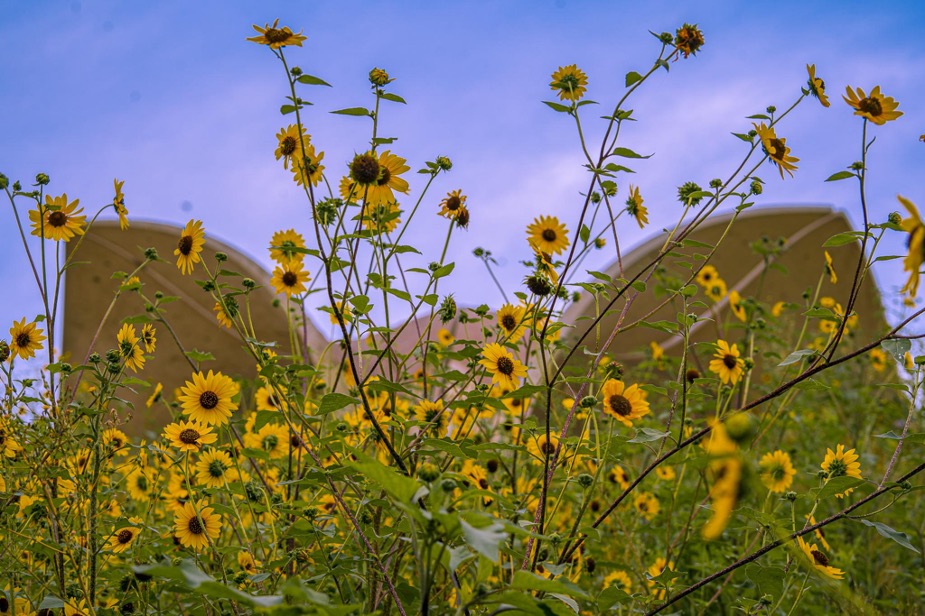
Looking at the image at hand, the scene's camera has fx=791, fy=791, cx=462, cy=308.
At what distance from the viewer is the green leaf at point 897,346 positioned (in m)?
1.13

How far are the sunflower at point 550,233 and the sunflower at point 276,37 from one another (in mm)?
807

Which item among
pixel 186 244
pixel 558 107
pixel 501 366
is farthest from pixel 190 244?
pixel 558 107

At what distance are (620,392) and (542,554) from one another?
14.3 inches

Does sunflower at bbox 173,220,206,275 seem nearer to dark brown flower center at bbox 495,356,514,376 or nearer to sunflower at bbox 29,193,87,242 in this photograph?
sunflower at bbox 29,193,87,242

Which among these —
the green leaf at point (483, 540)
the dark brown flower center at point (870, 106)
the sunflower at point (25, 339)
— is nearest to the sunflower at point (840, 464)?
the dark brown flower center at point (870, 106)

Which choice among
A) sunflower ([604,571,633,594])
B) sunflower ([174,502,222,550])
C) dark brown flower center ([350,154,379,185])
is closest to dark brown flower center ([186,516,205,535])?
sunflower ([174,502,222,550])

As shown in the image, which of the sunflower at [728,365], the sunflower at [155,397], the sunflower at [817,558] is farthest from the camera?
the sunflower at [155,397]

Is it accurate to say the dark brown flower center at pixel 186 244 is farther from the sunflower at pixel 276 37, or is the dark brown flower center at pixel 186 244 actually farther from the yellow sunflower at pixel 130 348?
the sunflower at pixel 276 37

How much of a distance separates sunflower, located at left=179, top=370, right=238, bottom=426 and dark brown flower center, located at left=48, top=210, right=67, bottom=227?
50 centimetres

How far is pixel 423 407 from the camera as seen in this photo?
1605mm

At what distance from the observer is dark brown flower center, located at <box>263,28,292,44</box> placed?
131 centimetres

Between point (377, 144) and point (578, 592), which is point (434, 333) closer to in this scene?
point (377, 144)

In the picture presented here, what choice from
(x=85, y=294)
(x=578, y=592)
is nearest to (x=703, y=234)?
(x=85, y=294)

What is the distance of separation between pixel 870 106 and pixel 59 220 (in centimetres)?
161
